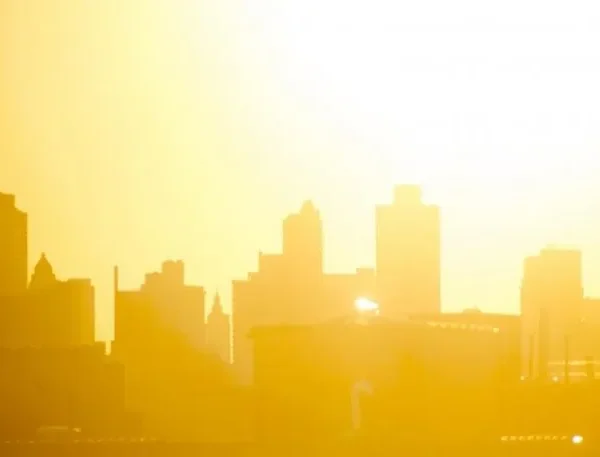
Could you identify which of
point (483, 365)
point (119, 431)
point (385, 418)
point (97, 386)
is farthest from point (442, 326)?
point (97, 386)

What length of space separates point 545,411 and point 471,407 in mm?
5100

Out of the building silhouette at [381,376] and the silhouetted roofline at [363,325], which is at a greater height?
the silhouetted roofline at [363,325]

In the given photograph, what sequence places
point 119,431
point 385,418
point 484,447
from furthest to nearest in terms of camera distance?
point 119,431, point 385,418, point 484,447

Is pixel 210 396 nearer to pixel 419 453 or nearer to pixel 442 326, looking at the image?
pixel 442 326

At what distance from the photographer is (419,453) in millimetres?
80625

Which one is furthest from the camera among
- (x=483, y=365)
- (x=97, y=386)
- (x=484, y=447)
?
(x=97, y=386)

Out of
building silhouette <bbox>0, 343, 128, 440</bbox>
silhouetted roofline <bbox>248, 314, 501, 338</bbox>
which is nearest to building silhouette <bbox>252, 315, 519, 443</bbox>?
silhouetted roofline <bbox>248, 314, 501, 338</bbox>

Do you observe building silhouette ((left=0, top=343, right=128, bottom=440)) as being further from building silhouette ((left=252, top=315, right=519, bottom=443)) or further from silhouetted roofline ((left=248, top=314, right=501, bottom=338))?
building silhouette ((left=252, top=315, right=519, bottom=443))

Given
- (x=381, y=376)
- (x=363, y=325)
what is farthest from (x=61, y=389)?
(x=381, y=376)

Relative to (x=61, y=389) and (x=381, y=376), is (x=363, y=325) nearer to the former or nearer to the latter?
(x=381, y=376)

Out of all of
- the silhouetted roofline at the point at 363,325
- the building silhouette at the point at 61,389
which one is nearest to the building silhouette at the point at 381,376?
the silhouetted roofline at the point at 363,325

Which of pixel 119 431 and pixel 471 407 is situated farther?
pixel 119 431

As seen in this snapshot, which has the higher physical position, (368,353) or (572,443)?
(368,353)

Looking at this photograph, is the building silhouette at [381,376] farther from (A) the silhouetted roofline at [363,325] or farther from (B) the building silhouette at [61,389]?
(B) the building silhouette at [61,389]
